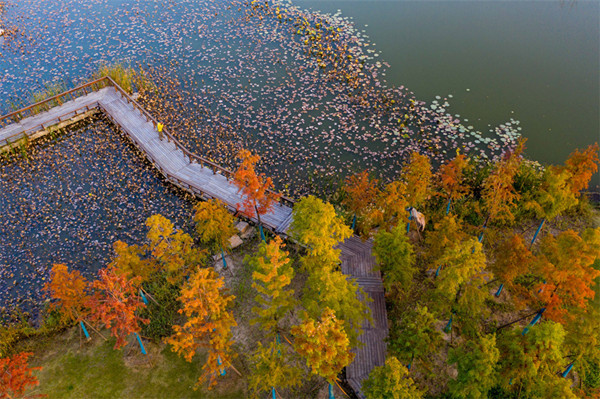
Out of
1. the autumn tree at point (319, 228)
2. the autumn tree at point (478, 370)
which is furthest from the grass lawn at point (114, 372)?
the autumn tree at point (478, 370)

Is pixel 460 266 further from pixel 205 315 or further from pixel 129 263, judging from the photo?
pixel 129 263

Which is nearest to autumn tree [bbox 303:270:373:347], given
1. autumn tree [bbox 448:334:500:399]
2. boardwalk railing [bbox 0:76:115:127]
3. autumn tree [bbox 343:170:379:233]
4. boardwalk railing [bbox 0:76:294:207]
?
autumn tree [bbox 448:334:500:399]

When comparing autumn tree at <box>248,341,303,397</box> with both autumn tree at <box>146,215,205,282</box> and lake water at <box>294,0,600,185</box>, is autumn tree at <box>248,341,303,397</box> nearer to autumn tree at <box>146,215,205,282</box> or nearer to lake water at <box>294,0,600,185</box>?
autumn tree at <box>146,215,205,282</box>

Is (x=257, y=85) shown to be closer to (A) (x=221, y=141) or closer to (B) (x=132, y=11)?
(A) (x=221, y=141)

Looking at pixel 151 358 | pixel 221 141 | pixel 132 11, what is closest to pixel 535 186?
pixel 221 141

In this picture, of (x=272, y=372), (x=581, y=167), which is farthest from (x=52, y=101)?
(x=581, y=167)
